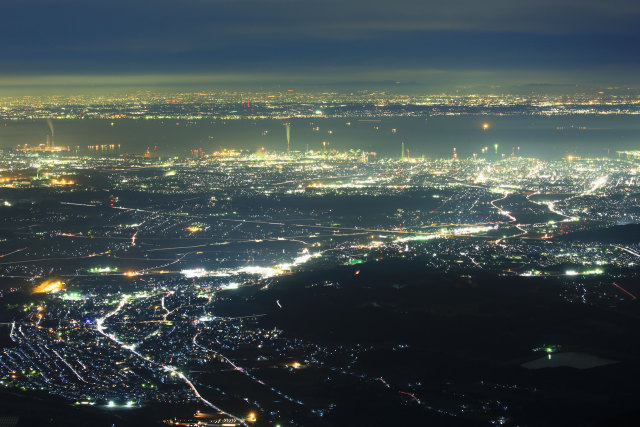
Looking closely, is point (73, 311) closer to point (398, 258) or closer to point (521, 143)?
point (398, 258)

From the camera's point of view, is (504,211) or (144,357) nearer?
(144,357)

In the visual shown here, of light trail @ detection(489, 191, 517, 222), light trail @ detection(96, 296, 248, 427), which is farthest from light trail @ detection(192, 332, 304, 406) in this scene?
light trail @ detection(489, 191, 517, 222)

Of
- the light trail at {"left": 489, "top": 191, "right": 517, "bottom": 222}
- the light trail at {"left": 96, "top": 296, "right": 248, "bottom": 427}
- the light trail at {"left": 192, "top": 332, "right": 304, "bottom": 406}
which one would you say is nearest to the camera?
the light trail at {"left": 96, "top": 296, "right": 248, "bottom": 427}

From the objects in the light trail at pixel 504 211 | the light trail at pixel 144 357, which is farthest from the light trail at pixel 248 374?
the light trail at pixel 504 211

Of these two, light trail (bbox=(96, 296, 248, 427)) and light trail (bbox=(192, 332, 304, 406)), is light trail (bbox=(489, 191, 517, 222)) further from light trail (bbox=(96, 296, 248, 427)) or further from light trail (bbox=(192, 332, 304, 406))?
light trail (bbox=(192, 332, 304, 406))

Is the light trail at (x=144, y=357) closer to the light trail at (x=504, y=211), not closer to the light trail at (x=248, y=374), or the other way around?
the light trail at (x=248, y=374)

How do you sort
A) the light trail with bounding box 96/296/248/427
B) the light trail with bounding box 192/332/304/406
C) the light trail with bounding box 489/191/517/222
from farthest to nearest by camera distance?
the light trail with bounding box 489/191/517/222, the light trail with bounding box 192/332/304/406, the light trail with bounding box 96/296/248/427

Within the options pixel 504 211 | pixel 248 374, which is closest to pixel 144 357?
pixel 248 374

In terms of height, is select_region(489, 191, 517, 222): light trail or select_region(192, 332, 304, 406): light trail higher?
select_region(192, 332, 304, 406): light trail

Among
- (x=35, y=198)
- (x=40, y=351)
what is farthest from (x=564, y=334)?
(x=35, y=198)

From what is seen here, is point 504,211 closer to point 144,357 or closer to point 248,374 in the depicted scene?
point 248,374

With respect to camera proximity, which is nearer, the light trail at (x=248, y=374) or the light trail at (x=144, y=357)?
the light trail at (x=144, y=357)
